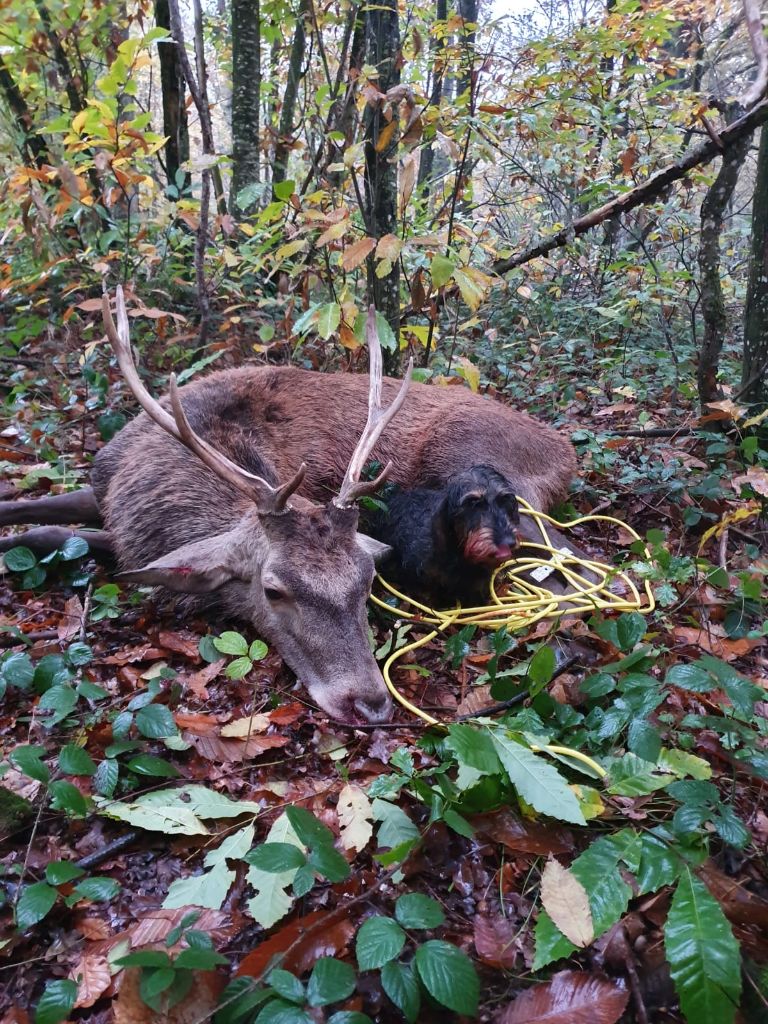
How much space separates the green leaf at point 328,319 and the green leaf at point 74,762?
2.98 meters

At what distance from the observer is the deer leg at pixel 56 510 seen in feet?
13.6

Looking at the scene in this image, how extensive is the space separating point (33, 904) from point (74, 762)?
0.40 meters

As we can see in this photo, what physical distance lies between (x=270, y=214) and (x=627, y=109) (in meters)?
5.40

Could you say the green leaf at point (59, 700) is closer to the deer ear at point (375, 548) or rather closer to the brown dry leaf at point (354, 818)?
the brown dry leaf at point (354, 818)

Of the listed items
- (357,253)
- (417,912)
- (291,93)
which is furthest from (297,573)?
(291,93)

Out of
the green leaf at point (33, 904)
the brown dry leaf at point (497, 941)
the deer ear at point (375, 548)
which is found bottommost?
the brown dry leaf at point (497, 941)

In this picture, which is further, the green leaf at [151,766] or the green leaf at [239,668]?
the green leaf at [239,668]

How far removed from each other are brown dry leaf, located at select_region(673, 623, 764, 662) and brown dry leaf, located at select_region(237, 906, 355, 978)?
1.91 m

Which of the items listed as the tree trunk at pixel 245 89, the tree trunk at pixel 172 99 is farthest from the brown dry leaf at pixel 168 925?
the tree trunk at pixel 172 99

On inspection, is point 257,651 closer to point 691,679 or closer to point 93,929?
point 93,929

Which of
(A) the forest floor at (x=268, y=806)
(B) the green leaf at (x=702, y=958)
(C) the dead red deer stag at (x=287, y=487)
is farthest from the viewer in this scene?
(C) the dead red deer stag at (x=287, y=487)

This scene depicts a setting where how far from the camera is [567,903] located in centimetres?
177

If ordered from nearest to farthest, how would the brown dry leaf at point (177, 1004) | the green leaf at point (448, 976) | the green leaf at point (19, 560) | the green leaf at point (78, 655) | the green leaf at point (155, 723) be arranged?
the green leaf at point (448, 976) < the brown dry leaf at point (177, 1004) < the green leaf at point (155, 723) < the green leaf at point (78, 655) < the green leaf at point (19, 560)

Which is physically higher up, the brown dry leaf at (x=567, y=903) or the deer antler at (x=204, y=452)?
the deer antler at (x=204, y=452)
